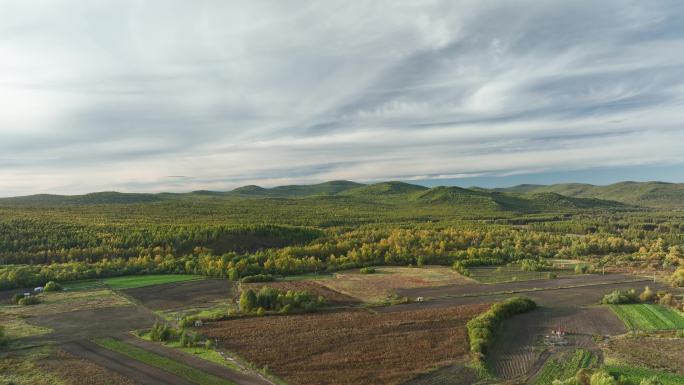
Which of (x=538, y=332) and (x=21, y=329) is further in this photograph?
(x=21, y=329)

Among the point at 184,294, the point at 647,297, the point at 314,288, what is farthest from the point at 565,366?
the point at 184,294

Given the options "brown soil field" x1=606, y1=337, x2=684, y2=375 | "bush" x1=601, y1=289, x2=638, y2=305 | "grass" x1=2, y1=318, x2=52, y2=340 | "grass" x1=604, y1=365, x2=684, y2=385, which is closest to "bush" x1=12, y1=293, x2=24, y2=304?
"grass" x1=2, y1=318, x2=52, y2=340

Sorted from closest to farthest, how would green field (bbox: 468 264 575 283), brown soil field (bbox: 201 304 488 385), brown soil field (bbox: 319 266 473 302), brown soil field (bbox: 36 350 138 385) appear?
brown soil field (bbox: 36 350 138 385), brown soil field (bbox: 201 304 488 385), brown soil field (bbox: 319 266 473 302), green field (bbox: 468 264 575 283)

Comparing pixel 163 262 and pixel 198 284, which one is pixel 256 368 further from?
pixel 163 262

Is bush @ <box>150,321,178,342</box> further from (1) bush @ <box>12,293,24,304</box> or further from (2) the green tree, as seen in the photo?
(1) bush @ <box>12,293,24,304</box>

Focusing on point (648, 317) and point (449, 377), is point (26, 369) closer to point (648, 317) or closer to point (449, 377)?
point (449, 377)

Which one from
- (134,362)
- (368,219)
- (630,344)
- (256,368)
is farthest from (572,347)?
(368,219)
